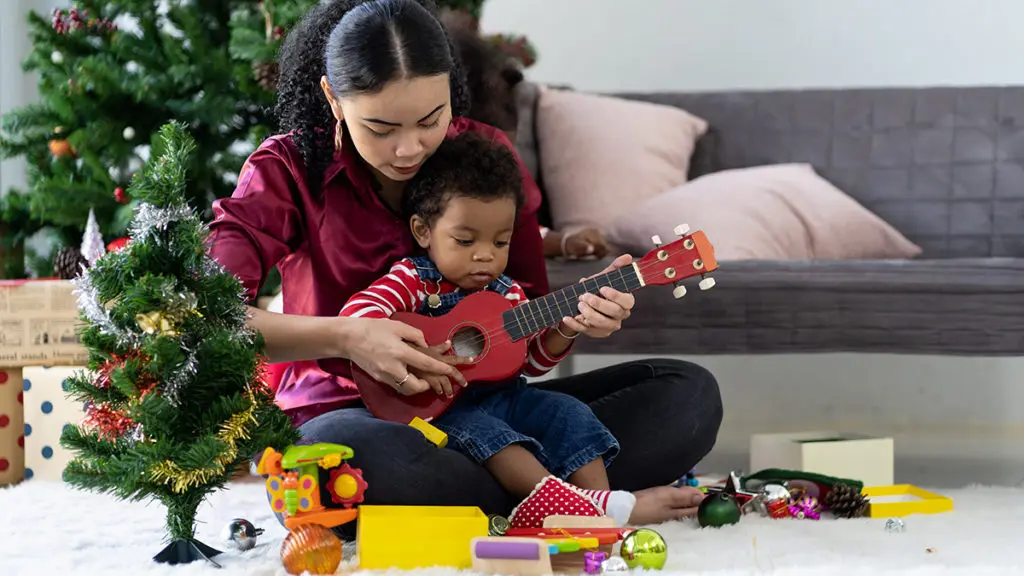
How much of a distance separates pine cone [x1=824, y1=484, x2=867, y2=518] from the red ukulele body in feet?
1.74

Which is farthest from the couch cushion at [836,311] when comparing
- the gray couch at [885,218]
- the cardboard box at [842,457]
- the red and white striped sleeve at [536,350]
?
the red and white striped sleeve at [536,350]

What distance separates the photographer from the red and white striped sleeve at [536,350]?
4.95 ft

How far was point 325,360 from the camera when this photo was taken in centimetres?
147

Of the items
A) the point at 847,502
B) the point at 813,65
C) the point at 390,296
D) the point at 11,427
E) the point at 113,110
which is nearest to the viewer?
the point at 390,296

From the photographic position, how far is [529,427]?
1.47m

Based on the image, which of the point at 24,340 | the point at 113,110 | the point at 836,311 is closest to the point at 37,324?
Answer: the point at 24,340

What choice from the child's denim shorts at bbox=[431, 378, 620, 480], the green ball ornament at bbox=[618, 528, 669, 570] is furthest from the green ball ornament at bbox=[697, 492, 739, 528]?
the green ball ornament at bbox=[618, 528, 669, 570]

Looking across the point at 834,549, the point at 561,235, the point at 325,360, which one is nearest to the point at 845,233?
the point at 561,235

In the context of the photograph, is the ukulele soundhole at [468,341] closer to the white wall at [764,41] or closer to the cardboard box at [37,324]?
the cardboard box at [37,324]

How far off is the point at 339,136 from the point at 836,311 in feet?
3.18

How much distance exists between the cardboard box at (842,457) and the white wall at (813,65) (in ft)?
3.09

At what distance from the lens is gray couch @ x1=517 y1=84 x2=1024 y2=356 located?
76.2 inches

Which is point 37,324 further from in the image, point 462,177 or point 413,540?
point 413,540

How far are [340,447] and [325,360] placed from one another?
0.26 m
